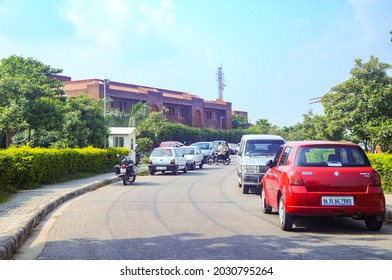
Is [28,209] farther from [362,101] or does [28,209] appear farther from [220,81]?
[220,81]

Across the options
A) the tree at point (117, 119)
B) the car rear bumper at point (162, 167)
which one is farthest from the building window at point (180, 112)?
the car rear bumper at point (162, 167)

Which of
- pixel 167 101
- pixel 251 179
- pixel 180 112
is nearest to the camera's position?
pixel 251 179

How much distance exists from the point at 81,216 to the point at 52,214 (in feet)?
3.60

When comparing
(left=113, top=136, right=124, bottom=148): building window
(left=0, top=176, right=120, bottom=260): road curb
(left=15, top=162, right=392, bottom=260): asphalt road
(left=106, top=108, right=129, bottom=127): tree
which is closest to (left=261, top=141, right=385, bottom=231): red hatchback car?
(left=15, top=162, right=392, bottom=260): asphalt road

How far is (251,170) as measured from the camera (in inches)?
590

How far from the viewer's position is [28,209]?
11102 mm

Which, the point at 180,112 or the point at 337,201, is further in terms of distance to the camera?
the point at 180,112

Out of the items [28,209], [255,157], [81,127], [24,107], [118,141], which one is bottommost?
[28,209]

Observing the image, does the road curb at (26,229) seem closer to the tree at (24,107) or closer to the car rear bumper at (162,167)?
the tree at (24,107)

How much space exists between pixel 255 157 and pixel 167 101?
50454 mm

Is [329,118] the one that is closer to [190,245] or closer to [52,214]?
[52,214]

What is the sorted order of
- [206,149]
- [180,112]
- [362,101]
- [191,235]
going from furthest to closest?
[180,112] → [206,149] → [362,101] → [191,235]

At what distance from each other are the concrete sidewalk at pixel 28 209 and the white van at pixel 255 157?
12.5 ft

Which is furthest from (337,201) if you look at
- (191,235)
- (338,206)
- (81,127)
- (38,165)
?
(81,127)
